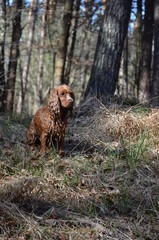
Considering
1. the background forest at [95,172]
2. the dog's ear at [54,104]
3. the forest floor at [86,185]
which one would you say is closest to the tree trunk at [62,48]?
the background forest at [95,172]

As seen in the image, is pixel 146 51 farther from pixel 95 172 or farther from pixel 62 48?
pixel 95 172

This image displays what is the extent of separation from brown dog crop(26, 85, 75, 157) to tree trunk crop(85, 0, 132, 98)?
2.67 m

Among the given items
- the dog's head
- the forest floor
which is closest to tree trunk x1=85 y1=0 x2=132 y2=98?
the forest floor

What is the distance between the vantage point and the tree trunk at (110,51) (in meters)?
7.98

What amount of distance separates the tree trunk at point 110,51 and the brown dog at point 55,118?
2666mm

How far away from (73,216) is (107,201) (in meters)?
0.60

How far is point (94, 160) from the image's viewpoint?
215 inches

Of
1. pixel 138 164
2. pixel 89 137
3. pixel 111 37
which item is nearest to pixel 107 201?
pixel 138 164

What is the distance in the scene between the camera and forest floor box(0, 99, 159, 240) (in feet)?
12.2

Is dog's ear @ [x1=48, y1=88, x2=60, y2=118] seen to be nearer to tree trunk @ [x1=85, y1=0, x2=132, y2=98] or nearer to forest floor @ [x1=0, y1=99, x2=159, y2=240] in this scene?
forest floor @ [x1=0, y1=99, x2=159, y2=240]

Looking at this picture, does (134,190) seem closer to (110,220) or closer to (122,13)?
(110,220)

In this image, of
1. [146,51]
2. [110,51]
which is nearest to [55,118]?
[110,51]

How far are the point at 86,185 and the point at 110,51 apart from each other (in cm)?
421

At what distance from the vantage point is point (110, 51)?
26.3ft
